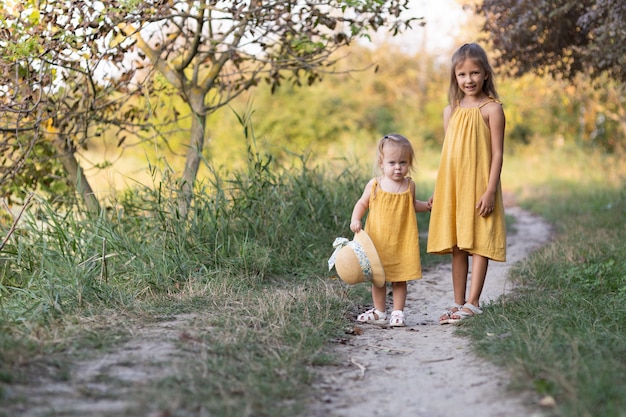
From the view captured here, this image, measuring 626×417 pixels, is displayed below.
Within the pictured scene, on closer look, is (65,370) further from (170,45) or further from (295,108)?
(295,108)

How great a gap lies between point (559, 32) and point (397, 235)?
4.02m

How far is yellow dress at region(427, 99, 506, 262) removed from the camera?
4.55 metres

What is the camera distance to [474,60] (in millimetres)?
4504

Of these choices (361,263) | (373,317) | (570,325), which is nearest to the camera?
(570,325)

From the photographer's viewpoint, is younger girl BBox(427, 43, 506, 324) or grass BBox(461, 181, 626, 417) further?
younger girl BBox(427, 43, 506, 324)

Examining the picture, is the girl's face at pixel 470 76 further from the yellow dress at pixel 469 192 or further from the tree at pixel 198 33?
the tree at pixel 198 33

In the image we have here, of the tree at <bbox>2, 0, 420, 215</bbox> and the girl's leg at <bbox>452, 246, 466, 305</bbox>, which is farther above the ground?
the tree at <bbox>2, 0, 420, 215</bbox>

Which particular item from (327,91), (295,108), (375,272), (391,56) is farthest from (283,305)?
(391,56)

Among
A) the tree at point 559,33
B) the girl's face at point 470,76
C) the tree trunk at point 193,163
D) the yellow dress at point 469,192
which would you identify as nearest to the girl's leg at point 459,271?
the yellow dress at point 469,192

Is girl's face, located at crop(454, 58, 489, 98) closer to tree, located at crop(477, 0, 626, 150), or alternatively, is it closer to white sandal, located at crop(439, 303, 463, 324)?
white sandal, located at crop(439, 303, 463, 324)

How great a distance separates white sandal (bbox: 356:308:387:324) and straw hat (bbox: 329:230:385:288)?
0.27m

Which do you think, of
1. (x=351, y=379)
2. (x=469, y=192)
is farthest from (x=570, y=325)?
(x=351, y=379)

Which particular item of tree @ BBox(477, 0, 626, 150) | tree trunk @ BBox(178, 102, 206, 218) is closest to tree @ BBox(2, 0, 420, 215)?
tree trunk @ BBox(178, 102, 206, 218)

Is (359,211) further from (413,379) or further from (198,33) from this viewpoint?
(198,33)
